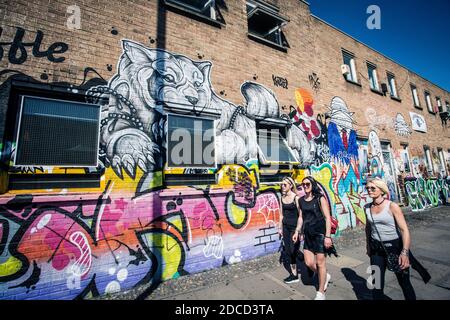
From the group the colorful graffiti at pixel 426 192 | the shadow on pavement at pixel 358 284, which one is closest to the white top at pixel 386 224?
the shadow on pavement at pixel 358 284

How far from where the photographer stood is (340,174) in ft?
24.2

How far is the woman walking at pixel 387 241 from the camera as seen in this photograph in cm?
242

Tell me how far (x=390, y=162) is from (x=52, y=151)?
1256cm

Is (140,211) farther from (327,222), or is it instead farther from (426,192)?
(426,192)

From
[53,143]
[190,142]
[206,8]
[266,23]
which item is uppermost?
[266,23]

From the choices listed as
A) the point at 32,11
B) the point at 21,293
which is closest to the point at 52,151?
the point at 21,293

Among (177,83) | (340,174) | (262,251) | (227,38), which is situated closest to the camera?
(177,83)

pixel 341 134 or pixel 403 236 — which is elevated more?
pixel 341 134

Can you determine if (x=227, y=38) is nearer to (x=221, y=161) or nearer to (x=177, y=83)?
(x=177, y=83)

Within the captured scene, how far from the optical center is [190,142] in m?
4.64

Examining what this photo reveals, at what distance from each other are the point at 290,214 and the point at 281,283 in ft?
3.91

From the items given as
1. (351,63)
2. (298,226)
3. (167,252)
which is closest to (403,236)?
(298,226)

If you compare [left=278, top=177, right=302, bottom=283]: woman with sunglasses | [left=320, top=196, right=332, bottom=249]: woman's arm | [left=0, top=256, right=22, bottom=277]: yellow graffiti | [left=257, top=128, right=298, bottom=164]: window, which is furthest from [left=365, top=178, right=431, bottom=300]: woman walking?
[left=0, top=256, right=22, bottom=277]: yellow graffiti

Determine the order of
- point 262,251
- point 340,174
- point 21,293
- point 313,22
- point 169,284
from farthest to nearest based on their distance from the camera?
point 313,22 → point 340,174 → point 262,251 → point 169,284 → point 21,293
